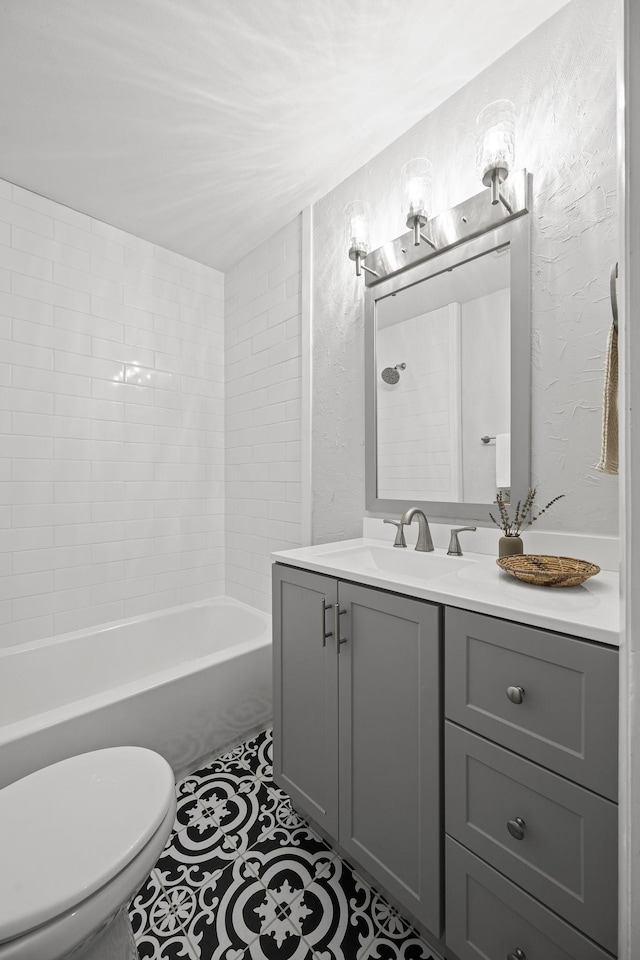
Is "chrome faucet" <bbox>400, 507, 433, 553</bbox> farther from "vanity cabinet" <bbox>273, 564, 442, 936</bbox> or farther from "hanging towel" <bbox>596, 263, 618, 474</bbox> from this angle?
"hanging towel" <bbox>596, 263, 618, 474</bbox>

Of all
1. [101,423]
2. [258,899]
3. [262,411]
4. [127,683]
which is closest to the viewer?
[258,899]

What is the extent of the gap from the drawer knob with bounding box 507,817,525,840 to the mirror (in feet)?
2.71

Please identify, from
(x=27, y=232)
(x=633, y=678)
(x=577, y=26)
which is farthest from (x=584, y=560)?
(x=27, y=232)

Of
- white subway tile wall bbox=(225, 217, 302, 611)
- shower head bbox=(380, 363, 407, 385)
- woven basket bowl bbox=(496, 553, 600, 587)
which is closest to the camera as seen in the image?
woven basket bowl bbox=(496, 553, 600, 587)

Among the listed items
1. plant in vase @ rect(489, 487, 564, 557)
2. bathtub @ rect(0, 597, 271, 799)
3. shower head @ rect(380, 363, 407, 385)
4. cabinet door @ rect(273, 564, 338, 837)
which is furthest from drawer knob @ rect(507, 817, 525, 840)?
shower head @ rect(380, 363, 407, 385)

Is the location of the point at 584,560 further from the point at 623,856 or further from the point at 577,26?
the point at 577,26

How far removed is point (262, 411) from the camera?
8.04ft

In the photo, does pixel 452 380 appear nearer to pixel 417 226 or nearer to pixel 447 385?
pixel 447 385

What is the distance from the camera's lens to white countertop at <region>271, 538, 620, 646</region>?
782mm

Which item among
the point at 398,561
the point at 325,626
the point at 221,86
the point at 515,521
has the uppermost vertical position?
the point at 221,86

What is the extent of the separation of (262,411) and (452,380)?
1.21 meters

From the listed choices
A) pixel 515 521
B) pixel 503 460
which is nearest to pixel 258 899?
pixel 515 521

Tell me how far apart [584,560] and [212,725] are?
1573mm

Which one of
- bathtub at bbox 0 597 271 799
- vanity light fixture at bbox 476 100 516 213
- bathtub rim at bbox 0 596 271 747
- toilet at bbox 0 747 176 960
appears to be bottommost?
bathtub at bbox 0 597 271 799
